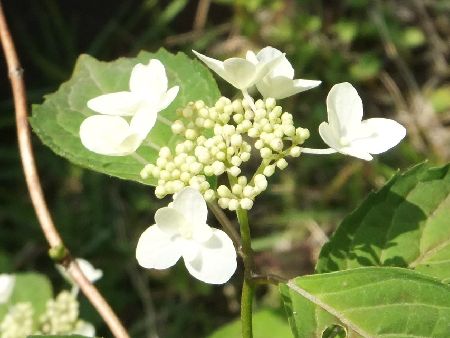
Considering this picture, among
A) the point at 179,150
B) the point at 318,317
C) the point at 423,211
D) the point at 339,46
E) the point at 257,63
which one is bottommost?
the point at 318,317

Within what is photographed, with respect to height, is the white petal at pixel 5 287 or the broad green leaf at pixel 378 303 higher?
the white petal at pixel 5 287

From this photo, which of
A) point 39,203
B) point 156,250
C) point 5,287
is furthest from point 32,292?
point 156,250

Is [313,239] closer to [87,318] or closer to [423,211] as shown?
[87,318]

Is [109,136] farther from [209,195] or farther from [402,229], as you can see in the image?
[402,229]

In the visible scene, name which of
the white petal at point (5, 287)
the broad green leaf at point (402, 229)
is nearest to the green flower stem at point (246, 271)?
the broad green leaf at point (402, 229)

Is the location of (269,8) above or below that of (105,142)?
above

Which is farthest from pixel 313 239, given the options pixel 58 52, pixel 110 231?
Answer: pixel 58 52

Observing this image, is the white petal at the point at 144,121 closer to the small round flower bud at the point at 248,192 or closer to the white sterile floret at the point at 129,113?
the white sterile floret at the point at 129,113
